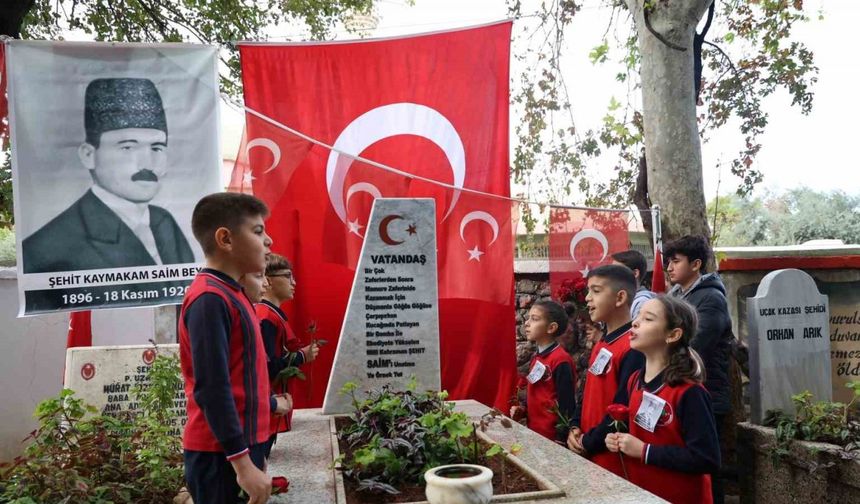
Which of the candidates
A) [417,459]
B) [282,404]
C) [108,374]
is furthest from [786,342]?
[108,374]

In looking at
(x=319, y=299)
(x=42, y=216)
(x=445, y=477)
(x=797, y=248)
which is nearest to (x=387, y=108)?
(x=319, y=299)

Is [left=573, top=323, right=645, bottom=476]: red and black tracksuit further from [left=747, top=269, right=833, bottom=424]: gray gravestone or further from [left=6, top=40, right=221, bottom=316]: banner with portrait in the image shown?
[left=6, top=40, right=221, bottom=316]: banner with portrait

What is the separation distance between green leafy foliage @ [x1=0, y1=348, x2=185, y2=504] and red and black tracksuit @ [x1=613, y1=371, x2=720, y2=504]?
7.19 ft

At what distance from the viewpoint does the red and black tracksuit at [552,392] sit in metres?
4.42

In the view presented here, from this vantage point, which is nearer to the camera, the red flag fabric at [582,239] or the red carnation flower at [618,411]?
the red carnation flower at [618,411]

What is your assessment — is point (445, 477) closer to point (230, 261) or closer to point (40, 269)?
point (230, 261)

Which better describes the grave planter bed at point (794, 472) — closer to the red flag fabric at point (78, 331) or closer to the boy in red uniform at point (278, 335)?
the boy in red uniform at point (278, 335)

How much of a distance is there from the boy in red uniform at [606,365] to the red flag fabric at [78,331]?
3.96m

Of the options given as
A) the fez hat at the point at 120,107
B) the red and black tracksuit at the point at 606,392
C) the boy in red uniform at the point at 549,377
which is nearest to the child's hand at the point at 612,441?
the red and black tracksuit at the point at 606,392

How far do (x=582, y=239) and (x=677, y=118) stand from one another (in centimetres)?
129

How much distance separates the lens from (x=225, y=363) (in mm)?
2229

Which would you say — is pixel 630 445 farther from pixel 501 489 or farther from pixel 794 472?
pixel 794 472

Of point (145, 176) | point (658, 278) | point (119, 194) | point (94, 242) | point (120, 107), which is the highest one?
point (120, 107)

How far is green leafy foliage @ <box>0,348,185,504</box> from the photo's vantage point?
3.01m
